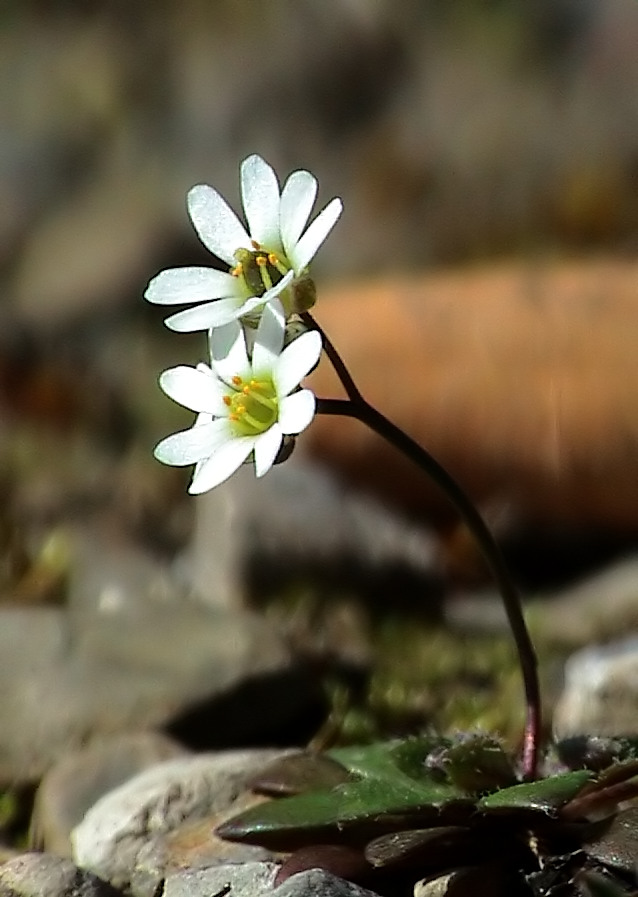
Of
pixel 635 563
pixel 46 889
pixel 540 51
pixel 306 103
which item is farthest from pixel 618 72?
pixel 46 889

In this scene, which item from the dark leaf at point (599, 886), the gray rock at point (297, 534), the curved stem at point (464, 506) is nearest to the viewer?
the dark leaf at point (599, 886)

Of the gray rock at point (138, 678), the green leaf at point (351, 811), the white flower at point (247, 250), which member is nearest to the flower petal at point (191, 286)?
the white flower at point (247, 250)

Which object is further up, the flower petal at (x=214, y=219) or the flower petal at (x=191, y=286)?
the flower petal at (x=214, y=219)

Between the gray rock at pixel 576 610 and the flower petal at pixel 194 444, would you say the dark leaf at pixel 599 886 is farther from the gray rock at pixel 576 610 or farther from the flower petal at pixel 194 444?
the gray rock at pixel 576 610

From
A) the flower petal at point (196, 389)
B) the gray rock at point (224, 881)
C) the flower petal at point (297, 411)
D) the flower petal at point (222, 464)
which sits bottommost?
the gray rock at point (224, 881)

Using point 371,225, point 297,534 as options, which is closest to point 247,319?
point 297,534

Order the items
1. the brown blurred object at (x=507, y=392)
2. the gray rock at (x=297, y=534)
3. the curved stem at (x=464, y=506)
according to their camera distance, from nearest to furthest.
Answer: the curved stem at (x=464, y=506), the gray rock at (x=297, y=534), the brown blurred object at (x=507, y=392)

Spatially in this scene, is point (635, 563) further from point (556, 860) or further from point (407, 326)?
point (556, 860)

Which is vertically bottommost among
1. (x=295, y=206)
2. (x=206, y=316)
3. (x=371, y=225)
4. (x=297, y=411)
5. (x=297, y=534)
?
(x=297, y=534)

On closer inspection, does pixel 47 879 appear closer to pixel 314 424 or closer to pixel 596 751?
pixel 596 751
